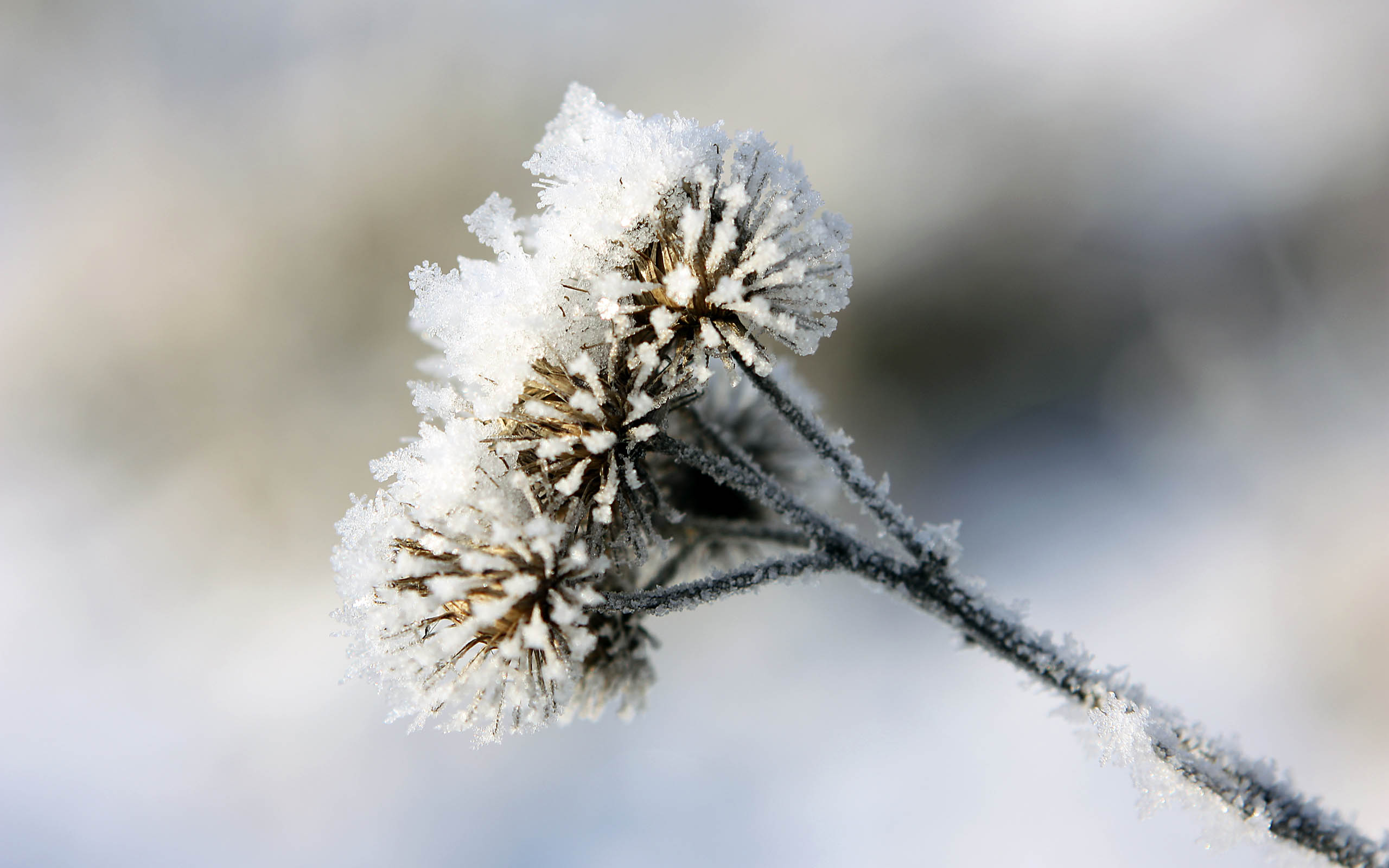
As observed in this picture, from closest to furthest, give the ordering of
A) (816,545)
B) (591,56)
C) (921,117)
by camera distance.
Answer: (816,545), (921,117), (591,56)

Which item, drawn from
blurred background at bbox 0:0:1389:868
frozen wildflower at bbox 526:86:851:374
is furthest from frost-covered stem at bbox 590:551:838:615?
blurred background at bbox 0:0:1389:868

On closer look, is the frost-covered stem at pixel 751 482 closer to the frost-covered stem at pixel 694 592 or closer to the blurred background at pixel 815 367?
the frost-covered stem at pixel 694 592

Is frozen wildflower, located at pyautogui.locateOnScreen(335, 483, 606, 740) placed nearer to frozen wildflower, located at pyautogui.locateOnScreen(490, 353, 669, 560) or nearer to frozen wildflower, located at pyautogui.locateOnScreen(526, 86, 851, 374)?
frozen wildflower, located at pyautogui.locateOnScreen(490, 353, 669, 560)

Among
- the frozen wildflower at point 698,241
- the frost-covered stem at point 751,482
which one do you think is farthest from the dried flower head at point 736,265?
the frost-covered stem at point 751,482

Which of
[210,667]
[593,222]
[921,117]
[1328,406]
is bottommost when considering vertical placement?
[210,667]

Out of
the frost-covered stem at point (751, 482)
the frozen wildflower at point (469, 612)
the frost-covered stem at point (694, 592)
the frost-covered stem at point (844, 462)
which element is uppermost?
the frost-covered stem at point (844, 462)

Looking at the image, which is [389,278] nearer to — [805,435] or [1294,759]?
[805,435]

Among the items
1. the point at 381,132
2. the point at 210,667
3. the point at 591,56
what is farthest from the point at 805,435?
the point at 210,667
